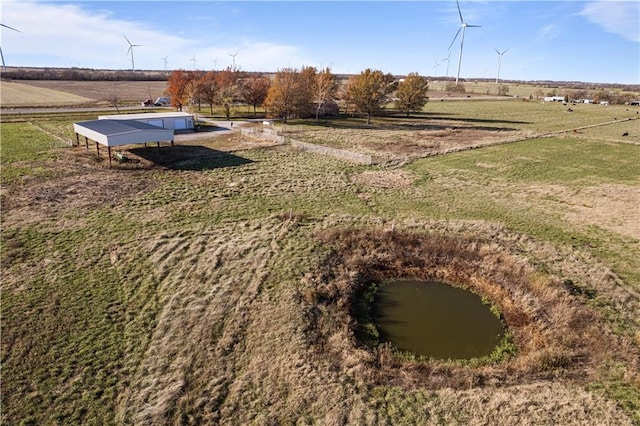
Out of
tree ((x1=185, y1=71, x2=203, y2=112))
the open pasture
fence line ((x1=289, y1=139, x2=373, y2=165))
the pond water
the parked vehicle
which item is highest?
tree ((x1=185, y1=71, x2=203, y2=112))

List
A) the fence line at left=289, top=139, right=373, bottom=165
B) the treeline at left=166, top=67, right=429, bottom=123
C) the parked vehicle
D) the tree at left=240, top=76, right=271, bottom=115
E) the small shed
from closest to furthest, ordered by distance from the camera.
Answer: the fence line at left=289, top=139, right=373, bottom=165 → the small shed → the treeline at left=166, top=67, right=429, bottom=123 → the tree at left=240, top=76, right=271, bottom=115 → the parked vehicle

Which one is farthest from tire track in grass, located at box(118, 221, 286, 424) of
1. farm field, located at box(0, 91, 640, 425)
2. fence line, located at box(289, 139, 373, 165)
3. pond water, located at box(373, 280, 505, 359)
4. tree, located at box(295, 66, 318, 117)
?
tree, located at box(295, 66, 318, 117)

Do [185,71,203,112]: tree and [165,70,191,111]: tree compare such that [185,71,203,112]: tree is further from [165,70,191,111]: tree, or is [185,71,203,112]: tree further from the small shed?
the small shed

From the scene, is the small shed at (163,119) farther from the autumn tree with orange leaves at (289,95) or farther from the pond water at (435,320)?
the pond water at (435,320)

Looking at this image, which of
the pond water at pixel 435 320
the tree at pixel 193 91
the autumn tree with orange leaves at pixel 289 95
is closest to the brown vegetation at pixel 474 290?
the pond water at pixel 435 320

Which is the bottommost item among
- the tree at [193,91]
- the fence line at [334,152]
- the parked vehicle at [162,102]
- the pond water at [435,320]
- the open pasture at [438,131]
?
the pond water at [435,320]
